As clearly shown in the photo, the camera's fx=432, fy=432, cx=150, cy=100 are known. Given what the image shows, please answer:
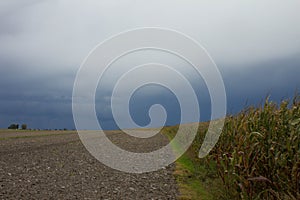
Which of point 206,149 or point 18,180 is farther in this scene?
point 206,149

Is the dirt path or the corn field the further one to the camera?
the dirt path

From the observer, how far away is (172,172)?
1246cm

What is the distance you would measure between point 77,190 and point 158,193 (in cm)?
177

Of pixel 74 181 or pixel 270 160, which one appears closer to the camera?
pixel 270 160

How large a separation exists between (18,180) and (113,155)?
6.03m

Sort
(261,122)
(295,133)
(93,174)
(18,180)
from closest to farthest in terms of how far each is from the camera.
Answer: (295,133) < (261,122) < (18,180) < (93,174)

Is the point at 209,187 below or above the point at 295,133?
below

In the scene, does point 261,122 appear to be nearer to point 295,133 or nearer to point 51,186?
point 295,133

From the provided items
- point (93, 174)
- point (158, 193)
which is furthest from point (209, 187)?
point (93, 174)

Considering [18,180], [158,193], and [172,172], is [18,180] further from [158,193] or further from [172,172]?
[172,172]

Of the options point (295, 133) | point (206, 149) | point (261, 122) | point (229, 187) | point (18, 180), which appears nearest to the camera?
point (295, 133)

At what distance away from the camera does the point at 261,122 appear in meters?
9.12

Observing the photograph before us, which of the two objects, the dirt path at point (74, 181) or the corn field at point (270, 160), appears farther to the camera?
the dirt path at point (74, 181)

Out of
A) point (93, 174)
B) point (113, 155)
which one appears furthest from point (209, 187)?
point (113, 155)
